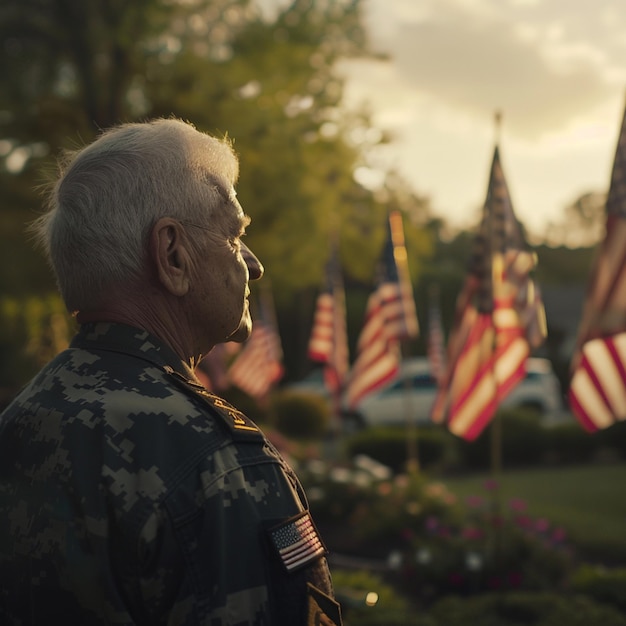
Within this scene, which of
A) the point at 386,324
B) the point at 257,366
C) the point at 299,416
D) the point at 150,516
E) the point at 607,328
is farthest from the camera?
the point at 299,416

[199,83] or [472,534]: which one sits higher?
[199,83]

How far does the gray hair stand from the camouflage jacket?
0.18m

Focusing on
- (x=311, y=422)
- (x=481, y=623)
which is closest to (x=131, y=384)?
(x=481, y=623)

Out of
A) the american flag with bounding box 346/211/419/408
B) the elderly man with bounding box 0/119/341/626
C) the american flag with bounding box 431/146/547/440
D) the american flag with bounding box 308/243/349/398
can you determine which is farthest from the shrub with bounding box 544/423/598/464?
the elderly man with bounding box 0/119/341/626

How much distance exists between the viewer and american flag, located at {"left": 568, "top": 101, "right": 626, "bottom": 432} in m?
5.47

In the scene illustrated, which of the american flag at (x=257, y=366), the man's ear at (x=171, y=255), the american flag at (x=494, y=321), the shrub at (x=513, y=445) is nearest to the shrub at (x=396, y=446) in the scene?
the shrub at (x=513, y=445)

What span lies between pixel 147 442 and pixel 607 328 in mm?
4565

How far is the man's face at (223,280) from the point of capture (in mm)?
1721

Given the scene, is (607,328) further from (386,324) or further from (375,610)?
(386,324)

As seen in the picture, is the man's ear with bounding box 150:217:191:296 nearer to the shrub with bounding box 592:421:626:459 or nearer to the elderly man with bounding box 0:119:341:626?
the elderly man with bounding box 0:119:341:626

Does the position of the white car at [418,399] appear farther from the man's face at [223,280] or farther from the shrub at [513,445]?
the man's face at [223,280]

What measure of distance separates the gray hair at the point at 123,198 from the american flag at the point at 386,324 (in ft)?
28.3

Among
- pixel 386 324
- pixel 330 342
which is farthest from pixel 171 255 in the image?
pixel 330 342

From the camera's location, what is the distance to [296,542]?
4.65 ft
